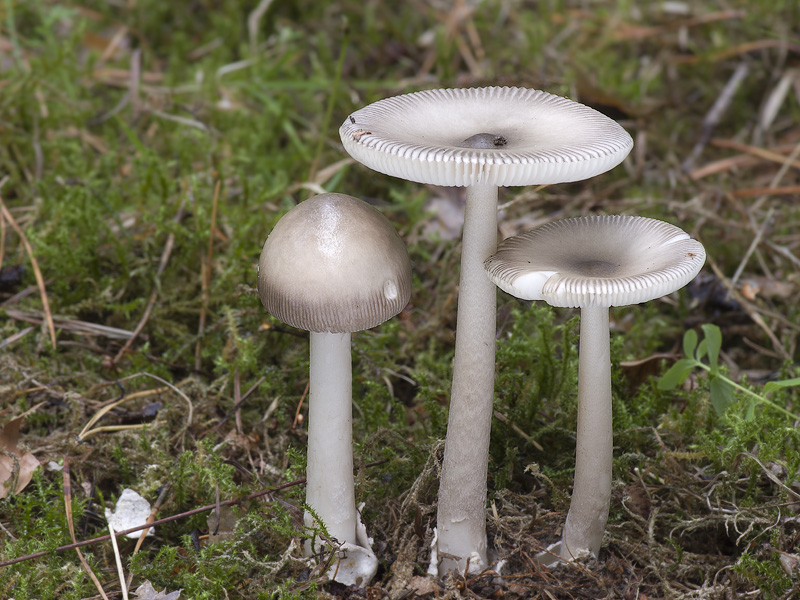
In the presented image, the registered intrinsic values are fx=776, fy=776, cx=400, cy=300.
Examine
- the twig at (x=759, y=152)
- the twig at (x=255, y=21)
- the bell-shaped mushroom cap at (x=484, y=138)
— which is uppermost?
the bell-shaped mushroom cap at (x=484, y=138)

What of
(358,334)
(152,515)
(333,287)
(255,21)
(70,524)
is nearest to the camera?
(333,287)

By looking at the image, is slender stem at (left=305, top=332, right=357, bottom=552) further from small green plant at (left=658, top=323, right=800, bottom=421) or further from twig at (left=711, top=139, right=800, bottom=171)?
twig at (left=711, top=139, right=800, bottom=171)

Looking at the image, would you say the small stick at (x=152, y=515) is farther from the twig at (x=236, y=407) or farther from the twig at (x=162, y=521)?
the twig at (x=236, y=407)

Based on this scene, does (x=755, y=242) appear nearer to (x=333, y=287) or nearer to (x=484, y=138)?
(x=484, y=138)

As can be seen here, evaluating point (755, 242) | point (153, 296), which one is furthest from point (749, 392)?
point (153, 296)

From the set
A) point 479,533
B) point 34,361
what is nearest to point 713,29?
point 479,533

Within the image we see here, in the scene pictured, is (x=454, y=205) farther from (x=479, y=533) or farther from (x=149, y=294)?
(x=479, y=533)

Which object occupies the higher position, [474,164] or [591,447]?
[474,164]

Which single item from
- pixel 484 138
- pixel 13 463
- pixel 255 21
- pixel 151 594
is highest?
pixel 484 138

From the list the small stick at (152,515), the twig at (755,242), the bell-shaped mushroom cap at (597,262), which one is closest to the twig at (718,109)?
the twig at (755,242)
